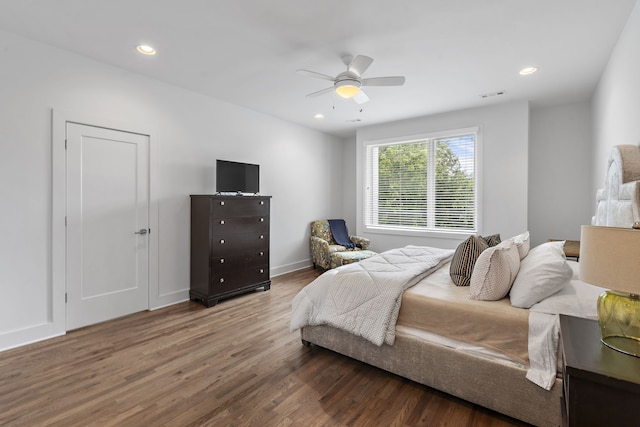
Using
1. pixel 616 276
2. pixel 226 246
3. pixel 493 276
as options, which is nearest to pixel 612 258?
pixel 616 276

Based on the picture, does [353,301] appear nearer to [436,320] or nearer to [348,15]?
[436,320]

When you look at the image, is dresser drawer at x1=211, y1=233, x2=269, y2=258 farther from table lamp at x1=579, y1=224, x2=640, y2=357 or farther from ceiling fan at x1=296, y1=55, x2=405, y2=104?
table lamp at x1=579, y1=224, x2=640, y2=357

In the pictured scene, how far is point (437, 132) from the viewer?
4.99m

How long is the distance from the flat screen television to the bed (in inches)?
94.7

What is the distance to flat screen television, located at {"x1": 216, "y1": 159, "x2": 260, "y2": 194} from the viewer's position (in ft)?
13.2

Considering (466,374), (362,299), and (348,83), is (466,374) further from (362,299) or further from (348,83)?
(348,83)

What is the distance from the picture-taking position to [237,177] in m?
4.22

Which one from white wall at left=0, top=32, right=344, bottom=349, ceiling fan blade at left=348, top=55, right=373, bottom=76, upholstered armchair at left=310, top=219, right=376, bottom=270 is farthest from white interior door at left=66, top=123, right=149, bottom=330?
upholstered armchair at left=310, top=219, right=376, bottom=270

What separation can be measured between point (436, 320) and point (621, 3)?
269 cm

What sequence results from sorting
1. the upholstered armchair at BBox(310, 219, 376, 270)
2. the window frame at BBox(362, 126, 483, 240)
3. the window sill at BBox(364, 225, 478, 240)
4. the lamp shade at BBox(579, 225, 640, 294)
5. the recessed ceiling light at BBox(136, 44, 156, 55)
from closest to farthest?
the lamp shade at BBox(579, 225, 640, 294), the recessed ceiling light at BBox(136, 44, 156, 55), the window frame at BBox(362, 126, 483, 240), the window sill at BBox(364, 225, 478, 240), the upholstered armchair at BBox(310, 219, 376, 270)

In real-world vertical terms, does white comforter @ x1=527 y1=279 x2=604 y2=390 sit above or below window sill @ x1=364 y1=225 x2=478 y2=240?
below

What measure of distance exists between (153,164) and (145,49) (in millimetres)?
1268

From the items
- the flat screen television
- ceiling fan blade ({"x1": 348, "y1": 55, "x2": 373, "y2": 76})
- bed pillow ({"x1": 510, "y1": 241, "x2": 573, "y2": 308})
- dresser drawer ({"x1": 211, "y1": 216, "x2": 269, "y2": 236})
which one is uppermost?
ceiling fan blade ({"x1": 348, "y1": 55, "x2": 373, "y2": 76})

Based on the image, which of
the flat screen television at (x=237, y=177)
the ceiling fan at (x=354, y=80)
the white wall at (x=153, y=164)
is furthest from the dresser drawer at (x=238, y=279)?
the ceiling fan at (x=354, y=80)
